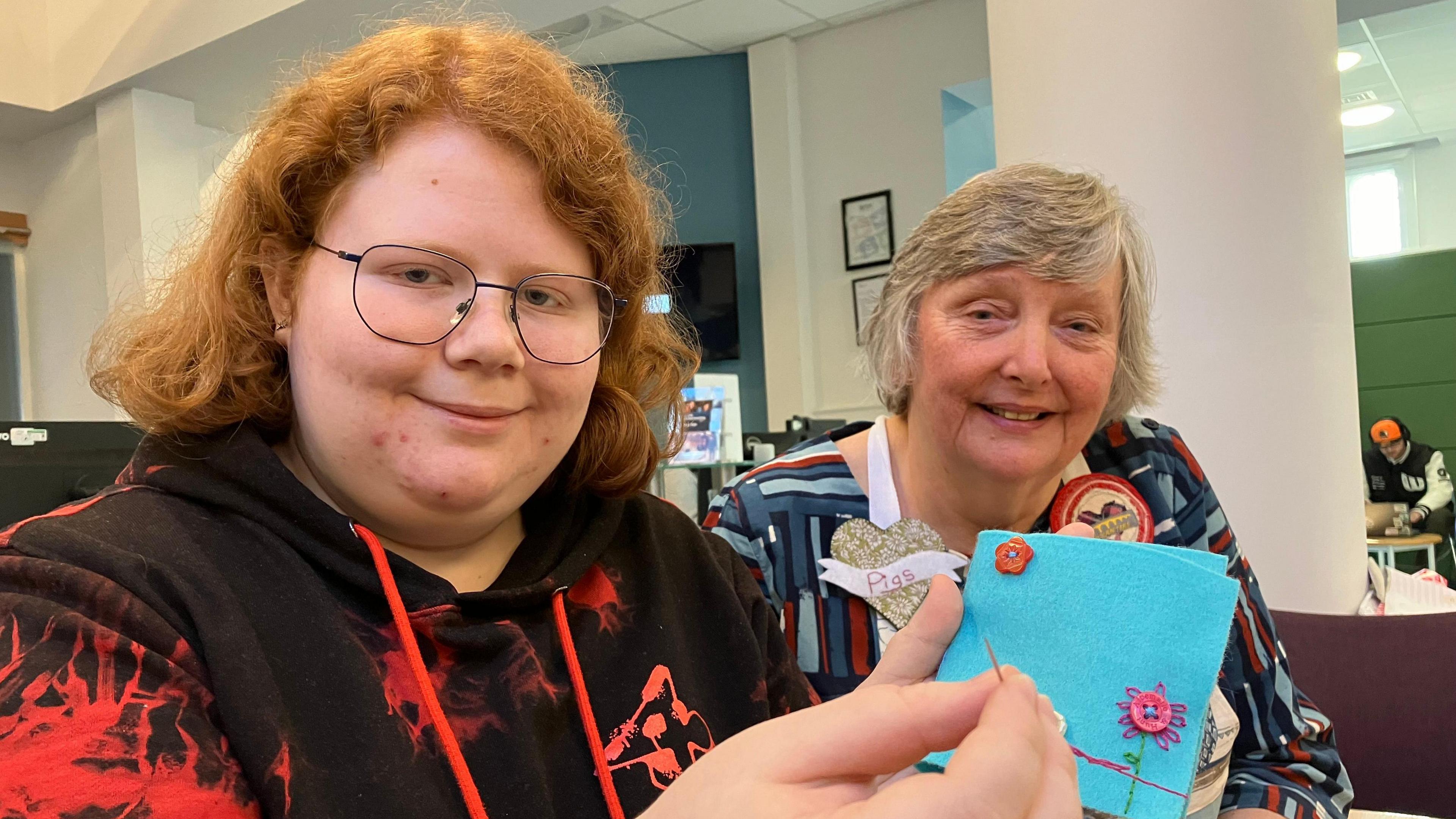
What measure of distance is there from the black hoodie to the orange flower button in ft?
1.11

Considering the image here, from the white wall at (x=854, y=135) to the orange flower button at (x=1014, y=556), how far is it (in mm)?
5399

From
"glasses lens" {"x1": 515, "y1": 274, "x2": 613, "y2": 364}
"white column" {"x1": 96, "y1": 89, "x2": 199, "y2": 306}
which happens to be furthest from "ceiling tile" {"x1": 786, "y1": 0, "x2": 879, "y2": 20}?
"glasses lens" {"x1": 515, "y1": 274, "x2": 613, "y2": 364}

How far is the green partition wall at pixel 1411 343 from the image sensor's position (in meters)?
7.69

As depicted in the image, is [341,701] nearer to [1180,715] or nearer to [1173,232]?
[1180,715]

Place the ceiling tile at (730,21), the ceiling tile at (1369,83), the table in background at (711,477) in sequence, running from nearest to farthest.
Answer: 1. the table in background at (711,477)
2. the ceiling tile at (730,21)
3. the ceiling tile at (1369,83)

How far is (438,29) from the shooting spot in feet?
3.23

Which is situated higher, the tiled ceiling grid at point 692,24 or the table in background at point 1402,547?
the tiled ceiling grid at point 692,24

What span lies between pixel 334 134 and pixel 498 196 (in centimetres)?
15

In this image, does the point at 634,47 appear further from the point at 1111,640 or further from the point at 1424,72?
the point at 1111,640

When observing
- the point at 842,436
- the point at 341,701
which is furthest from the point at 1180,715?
the point at 842,436

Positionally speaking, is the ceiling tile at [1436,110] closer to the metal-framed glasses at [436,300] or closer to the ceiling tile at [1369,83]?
the ceiling tile at [1369,83]

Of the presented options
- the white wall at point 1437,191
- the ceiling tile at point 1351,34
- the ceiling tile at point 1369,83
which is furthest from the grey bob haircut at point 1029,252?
the white wall at point 1437,191

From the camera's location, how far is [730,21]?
20.7 ft

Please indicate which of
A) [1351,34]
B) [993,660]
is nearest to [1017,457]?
[993,660]
